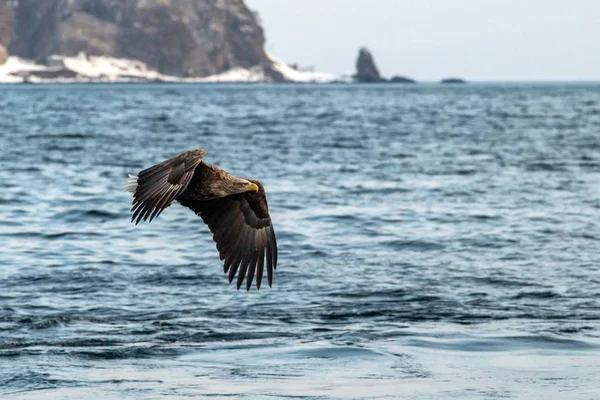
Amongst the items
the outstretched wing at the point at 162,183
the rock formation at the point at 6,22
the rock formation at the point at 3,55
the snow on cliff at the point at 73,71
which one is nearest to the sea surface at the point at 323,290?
the outstretched wing at the point at 162,183

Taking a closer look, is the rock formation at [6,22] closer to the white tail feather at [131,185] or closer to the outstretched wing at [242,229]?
the outstretched wing at [242,229]

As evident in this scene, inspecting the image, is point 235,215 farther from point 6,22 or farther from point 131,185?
point 6,22

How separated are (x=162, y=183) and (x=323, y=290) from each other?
14.8ft

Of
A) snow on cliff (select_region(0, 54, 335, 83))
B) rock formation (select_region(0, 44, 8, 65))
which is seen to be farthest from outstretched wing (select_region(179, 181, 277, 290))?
rock formation (select_region(0, 44, 8, 65))

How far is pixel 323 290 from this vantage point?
11.4 m

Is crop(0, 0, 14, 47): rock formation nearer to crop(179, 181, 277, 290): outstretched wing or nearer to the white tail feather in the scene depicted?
crop(179, 181, 277, 290): outstretched wing

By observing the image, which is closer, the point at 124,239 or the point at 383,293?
the point at 383,293

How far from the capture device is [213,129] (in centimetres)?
4191

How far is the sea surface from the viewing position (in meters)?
7.81

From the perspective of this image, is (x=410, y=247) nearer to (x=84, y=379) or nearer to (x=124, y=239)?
(x=124, y=239)

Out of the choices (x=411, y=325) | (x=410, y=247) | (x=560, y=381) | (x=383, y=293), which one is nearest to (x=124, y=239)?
(x=410, y=247)

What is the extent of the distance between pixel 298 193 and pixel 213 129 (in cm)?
2273

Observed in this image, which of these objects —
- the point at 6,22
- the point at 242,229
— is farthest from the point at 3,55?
the point at 242,229

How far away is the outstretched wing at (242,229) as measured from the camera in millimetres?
8688
